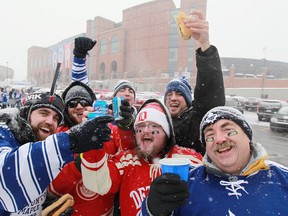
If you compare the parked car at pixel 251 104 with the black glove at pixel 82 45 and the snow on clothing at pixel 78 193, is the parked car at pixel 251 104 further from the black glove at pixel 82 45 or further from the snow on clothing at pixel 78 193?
the snow on clothing at pixel 78 193

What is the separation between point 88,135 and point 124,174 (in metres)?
0.88

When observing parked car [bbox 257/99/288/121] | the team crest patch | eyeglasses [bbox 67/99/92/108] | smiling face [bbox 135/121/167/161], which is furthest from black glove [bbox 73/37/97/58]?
parked car [bbox 257/99/288/121]

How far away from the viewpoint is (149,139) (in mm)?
2404

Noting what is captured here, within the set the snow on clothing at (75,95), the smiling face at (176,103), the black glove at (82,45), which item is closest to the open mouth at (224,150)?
the smiling face at (176,103)

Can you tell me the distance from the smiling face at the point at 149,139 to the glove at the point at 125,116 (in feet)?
0.33

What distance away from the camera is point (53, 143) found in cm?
146

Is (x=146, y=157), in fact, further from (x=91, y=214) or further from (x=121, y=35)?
(x=121, y=35)

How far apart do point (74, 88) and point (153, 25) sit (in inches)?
1869

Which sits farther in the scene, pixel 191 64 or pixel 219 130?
pixel 191 64

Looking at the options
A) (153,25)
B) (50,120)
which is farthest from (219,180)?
(153,25)

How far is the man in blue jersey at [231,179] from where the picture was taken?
1718 millimetres

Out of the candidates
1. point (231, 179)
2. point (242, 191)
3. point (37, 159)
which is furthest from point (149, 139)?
point (37, 159)

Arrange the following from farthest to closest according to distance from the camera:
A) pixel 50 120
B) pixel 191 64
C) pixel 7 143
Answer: pixel 191 64 → pixel 50 120 → pixel 7 143

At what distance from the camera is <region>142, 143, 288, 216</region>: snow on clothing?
1722 mm
